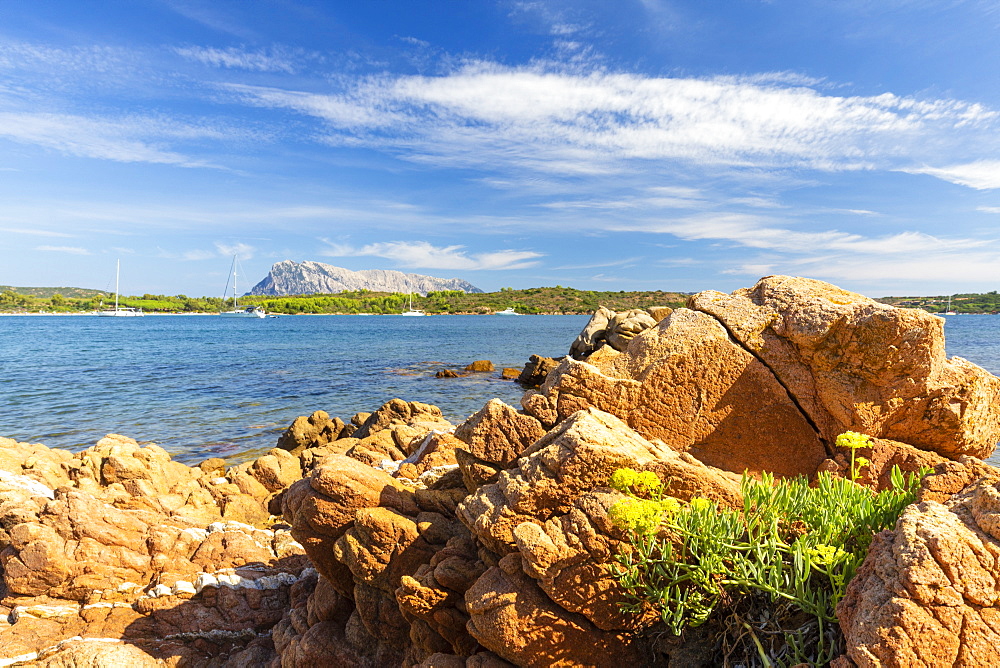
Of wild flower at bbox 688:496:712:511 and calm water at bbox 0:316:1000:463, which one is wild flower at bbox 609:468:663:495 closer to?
wild flower at bbox 688:496:712:511

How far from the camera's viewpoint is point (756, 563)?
3924mm

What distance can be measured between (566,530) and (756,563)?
138cm

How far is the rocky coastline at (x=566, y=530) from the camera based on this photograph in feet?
11.4

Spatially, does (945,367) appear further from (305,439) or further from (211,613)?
(305,439)


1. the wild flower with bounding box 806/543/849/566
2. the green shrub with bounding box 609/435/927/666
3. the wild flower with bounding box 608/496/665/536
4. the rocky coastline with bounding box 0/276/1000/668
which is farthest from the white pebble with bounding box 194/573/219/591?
the wild flower with bounding box 806/543/849/566

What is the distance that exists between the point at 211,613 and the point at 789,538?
6.55m

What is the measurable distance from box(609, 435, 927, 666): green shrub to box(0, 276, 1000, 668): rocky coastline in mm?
238

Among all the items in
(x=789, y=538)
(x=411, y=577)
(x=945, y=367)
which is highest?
(x=945, y=367)

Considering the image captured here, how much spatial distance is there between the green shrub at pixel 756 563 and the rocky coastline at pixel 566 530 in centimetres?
24

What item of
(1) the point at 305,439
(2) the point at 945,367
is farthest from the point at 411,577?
(1) the point at 305,439

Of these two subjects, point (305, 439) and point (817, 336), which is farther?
point (305, 439)

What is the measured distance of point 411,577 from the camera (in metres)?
5.20

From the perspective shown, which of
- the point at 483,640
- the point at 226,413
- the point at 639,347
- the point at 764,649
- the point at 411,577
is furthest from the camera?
the point at 226,413

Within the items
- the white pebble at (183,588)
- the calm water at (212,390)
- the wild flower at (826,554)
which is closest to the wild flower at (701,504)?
the wild flower at (826,554)
